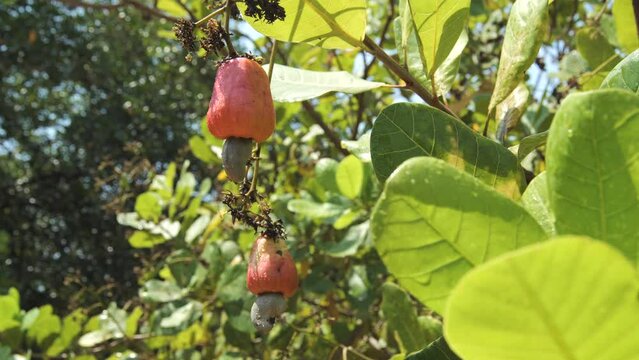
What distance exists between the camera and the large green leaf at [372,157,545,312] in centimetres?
38

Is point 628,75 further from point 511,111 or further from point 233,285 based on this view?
point 233,285

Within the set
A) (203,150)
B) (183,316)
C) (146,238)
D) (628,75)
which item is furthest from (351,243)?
(628,75)

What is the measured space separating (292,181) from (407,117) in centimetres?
202

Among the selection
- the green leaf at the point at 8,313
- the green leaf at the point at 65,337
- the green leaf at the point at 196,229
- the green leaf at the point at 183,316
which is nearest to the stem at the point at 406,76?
the green leaf at the point at 183,316

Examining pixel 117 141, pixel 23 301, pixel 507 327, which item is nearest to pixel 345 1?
pixel 507 327

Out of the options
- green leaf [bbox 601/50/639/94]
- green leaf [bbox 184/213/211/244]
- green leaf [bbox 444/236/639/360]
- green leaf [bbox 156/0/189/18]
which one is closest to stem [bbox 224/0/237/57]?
green leaf [bbox 601/50/639/94]

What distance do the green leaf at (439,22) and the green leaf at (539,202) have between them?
30 cm

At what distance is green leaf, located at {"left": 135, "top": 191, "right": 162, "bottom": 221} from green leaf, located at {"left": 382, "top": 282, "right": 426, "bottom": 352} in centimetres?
135

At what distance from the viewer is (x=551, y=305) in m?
0.29

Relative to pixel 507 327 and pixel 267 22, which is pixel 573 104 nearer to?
pixel 507 327

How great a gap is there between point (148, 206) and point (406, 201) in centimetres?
183

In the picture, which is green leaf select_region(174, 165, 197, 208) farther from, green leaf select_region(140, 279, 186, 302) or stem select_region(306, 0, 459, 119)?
→ stem select_region(306, 0, 459, 119)

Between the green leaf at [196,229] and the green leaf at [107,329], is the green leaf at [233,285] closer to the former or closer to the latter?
the green leaf at [196,229]

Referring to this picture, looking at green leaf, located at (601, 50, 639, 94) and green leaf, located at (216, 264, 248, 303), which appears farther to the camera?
green leaf, located at (216, 264, 248, 303)
